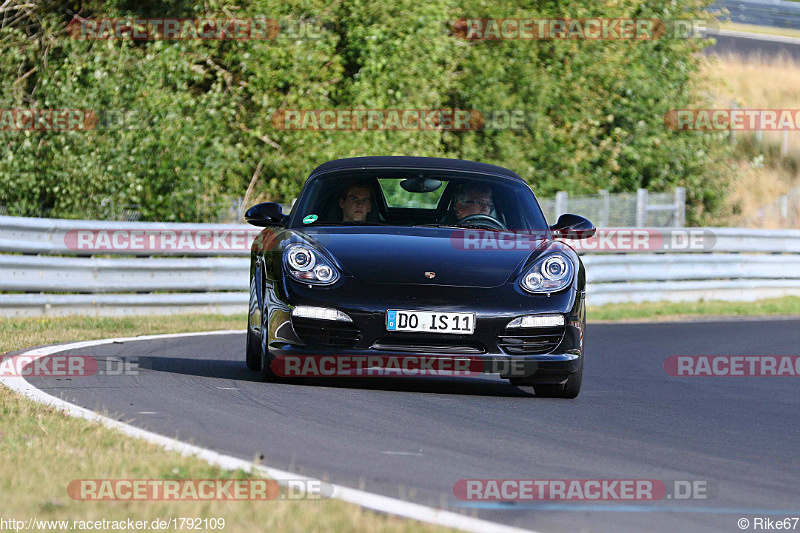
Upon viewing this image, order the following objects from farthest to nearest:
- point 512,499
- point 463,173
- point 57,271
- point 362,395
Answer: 1. point 57,271
2. point 463,173
3. point 362,395
4. point 512,499

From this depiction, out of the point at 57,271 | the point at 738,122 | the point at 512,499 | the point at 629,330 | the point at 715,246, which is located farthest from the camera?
the point at 738,122

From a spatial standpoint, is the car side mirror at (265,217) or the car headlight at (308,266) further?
the car side mirror at (265,217)

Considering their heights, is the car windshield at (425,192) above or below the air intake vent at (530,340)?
above

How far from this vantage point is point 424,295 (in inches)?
283

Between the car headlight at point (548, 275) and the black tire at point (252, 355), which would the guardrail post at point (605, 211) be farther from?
the car headlight at point (548, 275)

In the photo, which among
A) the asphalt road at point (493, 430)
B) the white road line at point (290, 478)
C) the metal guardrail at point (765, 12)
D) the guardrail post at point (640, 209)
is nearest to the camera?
the white road line at point (290, 478)

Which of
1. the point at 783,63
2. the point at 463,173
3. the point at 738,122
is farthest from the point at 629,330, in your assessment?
the point at 783,63

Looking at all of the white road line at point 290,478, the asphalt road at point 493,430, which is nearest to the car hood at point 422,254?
the asphalt road at point 493,430

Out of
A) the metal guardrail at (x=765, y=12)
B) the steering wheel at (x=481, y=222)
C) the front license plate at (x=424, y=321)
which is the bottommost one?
the front license plate at (x=424, y=321)

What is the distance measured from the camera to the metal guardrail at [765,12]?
39938mm

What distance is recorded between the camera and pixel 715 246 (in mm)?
19562

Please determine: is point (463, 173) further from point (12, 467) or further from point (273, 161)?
point (273, 161)

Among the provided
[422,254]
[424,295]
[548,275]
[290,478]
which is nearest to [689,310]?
[548,275]

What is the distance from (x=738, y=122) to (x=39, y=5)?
19100 millimetres
